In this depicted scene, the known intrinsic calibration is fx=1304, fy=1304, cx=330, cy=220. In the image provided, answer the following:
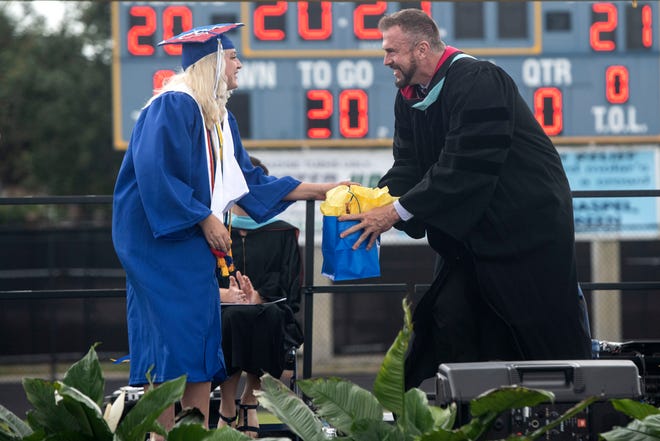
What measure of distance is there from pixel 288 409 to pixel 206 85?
2042 millimetres

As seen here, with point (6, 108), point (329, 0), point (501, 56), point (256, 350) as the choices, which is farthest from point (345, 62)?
point (6, 108)

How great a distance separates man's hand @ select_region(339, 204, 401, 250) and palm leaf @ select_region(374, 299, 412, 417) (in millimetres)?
1979

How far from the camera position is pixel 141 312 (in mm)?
4953

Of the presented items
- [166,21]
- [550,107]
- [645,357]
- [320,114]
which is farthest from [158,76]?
[645,357]

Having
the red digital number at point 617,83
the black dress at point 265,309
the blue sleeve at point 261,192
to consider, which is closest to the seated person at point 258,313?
the black dress at point 265,309

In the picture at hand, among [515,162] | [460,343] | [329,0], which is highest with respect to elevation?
[329,0]

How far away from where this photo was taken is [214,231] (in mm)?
4902

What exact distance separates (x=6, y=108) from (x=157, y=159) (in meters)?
28.6

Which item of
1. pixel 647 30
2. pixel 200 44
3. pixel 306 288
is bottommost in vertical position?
pixel 306 288

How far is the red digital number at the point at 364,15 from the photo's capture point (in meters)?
13.9

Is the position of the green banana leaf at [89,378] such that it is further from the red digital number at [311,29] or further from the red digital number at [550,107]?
the red digital number at [550,107]

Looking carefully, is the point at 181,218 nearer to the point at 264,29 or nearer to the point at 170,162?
the point at 170,162

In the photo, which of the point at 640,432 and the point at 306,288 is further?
the point at 306,288

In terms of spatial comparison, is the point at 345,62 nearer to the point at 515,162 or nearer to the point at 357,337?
the point at 357,337
